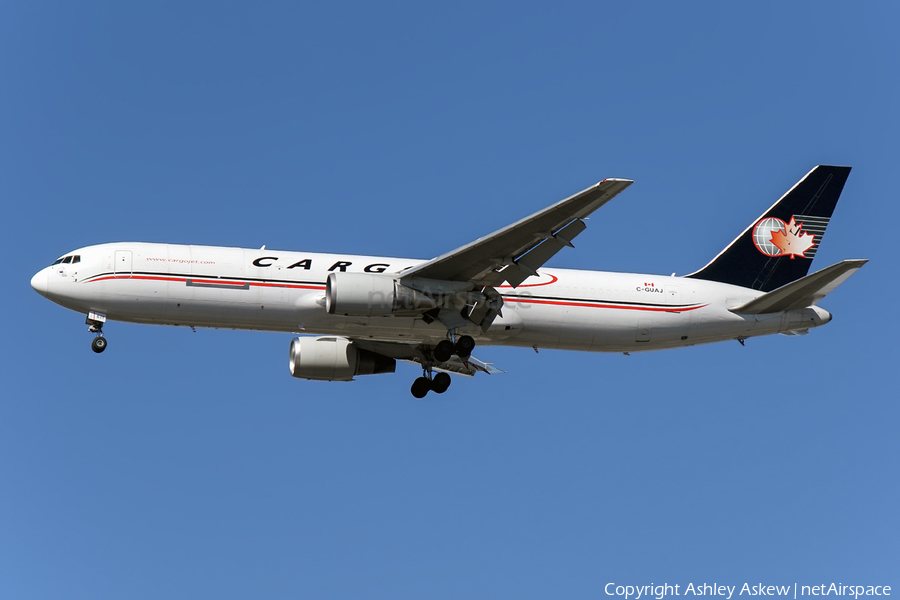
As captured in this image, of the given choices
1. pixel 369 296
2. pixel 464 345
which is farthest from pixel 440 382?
pixel 369 296

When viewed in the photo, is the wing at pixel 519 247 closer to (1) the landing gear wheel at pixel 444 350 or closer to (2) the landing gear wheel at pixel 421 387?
(1) the landing gear wheel at pixel 444 350

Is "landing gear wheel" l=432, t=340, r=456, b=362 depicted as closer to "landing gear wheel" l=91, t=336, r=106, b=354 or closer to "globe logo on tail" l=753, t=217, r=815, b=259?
"landing gear wheel" l=91, t=336, r=106, b=354

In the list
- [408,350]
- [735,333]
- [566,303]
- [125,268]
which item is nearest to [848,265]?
[735,333]

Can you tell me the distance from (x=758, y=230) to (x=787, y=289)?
417 centimetres

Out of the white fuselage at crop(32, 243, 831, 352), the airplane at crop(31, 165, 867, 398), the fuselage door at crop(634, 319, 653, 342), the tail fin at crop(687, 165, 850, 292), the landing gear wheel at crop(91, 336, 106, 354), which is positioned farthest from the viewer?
the tail fin at crop(687, 165, 850, 292)

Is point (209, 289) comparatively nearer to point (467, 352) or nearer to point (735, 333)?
point (467, 352)

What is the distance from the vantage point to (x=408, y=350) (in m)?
38.0

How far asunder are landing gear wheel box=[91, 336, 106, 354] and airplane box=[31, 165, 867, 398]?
38 millimetres

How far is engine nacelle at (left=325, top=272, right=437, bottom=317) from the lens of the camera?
102 ft

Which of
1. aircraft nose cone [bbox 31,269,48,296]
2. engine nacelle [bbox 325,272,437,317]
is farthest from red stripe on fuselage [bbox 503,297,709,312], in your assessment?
aircraft nose cone [bbox 31,269,48,296]

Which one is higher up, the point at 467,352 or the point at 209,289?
the point at 209,289

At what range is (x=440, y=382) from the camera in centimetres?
3775

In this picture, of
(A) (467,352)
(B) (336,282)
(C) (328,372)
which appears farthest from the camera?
(C) (328,372)

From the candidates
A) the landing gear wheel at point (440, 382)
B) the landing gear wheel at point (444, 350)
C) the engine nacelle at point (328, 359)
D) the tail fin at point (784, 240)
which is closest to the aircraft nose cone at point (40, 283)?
the engine nacelle at point (328, 359)
